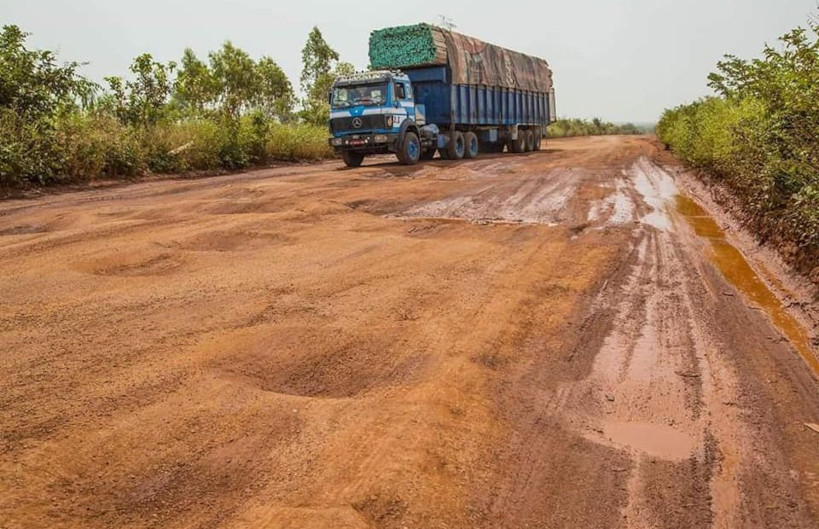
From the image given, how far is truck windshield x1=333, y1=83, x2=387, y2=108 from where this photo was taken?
58.6 ft

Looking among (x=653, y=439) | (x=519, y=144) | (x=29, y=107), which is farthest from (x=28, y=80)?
(x=519, y=144)

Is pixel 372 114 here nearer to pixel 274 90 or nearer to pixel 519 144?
pixel 519 144

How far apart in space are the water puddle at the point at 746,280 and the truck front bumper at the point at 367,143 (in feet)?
29.6

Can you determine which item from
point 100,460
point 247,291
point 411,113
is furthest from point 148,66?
point 100,460

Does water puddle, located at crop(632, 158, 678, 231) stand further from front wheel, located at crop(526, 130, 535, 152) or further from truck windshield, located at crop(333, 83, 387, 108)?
front wheel, located at crop(526, 130, 535, 152)

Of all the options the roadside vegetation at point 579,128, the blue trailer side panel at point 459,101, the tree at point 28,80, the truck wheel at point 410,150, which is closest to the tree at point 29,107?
the tree at point 28,80

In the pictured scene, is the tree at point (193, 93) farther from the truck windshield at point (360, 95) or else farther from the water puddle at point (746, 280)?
the water puddle at point (746, 280)

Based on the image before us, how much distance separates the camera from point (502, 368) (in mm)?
4070

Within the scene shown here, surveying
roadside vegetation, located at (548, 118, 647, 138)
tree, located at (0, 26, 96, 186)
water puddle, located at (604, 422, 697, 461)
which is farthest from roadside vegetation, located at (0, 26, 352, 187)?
roadside vegetation, located at (548, 118, 647, 138)

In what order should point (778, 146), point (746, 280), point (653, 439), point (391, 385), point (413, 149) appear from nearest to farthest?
point (653, 439)
point (391, 385)
point (746, 280)
point (778, 146)
point (413, 149)

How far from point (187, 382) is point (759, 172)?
839 cm

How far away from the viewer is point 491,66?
78.3 feet

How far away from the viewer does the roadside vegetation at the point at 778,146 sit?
21.1ft

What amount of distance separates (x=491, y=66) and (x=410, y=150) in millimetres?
7244
